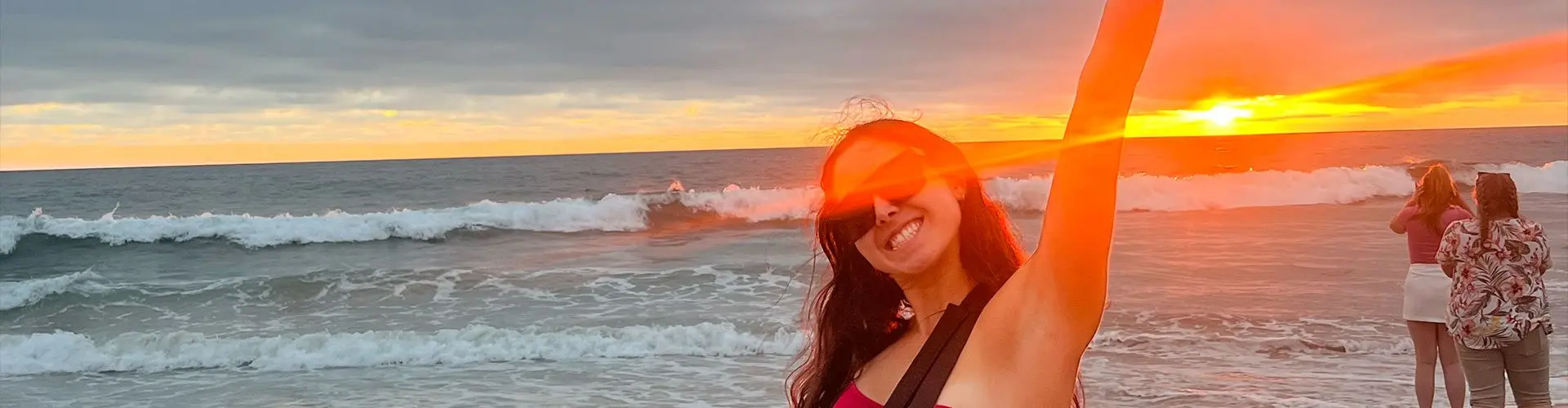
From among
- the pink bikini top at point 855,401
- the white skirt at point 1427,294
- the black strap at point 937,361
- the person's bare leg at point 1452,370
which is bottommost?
the person's bare leg at point 1452,370

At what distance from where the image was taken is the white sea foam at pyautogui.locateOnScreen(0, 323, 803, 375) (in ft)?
33.9

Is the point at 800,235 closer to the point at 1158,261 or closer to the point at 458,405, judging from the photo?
the point at 1158,261

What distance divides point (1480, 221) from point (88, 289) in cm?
1743

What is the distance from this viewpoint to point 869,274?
1708mm

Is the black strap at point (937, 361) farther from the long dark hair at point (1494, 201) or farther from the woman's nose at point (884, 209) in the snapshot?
the long dark hair at point (1494, 201)

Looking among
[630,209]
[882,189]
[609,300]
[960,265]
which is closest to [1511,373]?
[960,265]

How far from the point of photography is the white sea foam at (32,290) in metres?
14.8

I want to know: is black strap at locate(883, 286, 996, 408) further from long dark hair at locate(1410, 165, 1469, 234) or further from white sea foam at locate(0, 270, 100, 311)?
white sea foam at locate(0, 270, 100, 311)

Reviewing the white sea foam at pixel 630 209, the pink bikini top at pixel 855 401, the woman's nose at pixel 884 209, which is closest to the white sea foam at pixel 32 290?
the white sea foam at pixel 630 209

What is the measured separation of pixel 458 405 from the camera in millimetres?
8305

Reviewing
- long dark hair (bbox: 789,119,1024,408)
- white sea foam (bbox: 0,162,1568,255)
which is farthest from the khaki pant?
white sea foam (bbox: 0,162,1568,255)

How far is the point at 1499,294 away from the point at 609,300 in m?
10.2

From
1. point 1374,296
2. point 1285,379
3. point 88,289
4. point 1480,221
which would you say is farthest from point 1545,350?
point 88,289

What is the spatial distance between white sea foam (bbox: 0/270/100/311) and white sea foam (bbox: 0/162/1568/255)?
5.24 m
